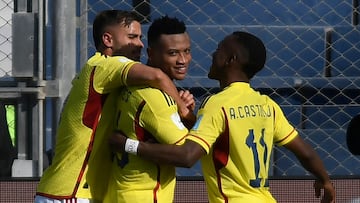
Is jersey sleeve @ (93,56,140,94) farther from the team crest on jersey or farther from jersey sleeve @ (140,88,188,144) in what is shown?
the team crest on jersey

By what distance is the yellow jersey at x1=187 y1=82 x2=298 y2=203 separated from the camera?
380cm

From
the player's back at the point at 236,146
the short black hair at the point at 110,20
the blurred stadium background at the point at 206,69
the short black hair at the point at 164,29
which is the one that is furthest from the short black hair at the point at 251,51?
the blurred stadium background at the point at 206,69

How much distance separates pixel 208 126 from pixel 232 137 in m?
0.11

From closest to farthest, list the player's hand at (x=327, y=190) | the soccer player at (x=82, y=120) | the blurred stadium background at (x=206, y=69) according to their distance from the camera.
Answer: the soccer player at (x=82, y=120), the player's hand at (x=327, y=190), the blurred stadium background at (x=206, y=69)

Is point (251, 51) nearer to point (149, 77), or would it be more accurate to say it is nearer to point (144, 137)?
point (149, 77)

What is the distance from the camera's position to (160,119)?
3.76 meters

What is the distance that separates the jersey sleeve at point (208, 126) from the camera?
375 cm

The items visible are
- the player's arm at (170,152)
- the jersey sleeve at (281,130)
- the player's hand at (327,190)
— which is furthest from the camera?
the player's hand at (327,190)

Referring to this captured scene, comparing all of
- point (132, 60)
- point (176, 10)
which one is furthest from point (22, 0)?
point (132, 60)

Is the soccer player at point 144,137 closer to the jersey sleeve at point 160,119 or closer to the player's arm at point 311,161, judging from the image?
the jersey sleeve at point 160,119

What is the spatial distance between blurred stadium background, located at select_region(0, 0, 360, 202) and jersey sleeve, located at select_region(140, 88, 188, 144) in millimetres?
1596

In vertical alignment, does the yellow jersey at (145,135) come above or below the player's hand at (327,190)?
above

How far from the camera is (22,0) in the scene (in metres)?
5.47

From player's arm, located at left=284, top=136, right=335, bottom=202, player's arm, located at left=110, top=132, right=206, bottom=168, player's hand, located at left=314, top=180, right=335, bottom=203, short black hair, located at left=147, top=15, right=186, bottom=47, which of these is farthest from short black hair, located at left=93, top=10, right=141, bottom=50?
player's hand, located at left=314, top=180, right=335, bottom=203
